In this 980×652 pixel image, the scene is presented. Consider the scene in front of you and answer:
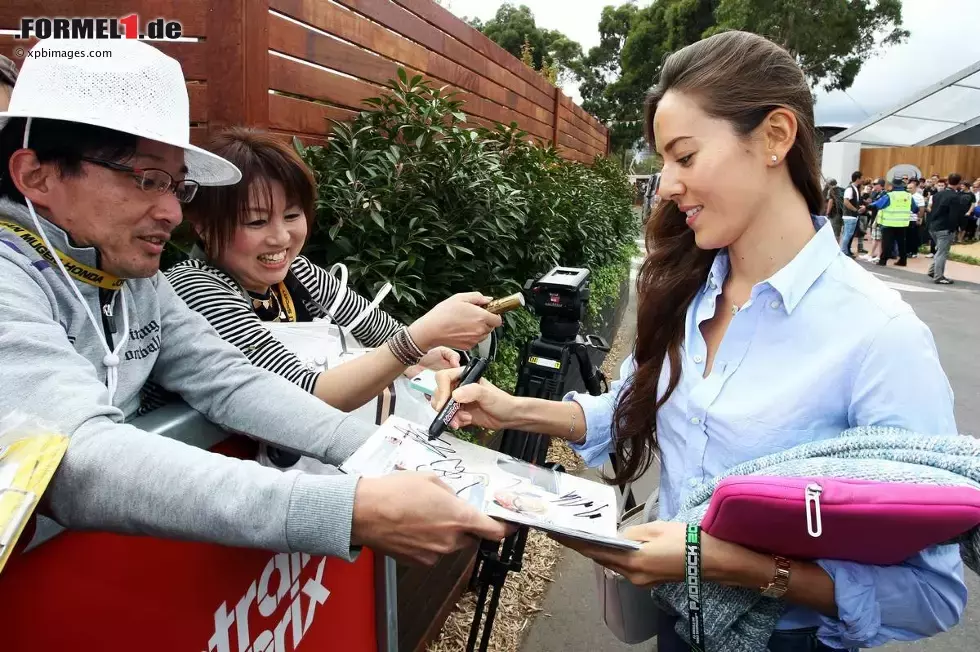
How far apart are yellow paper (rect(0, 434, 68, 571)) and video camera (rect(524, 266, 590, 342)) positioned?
1.90 meters

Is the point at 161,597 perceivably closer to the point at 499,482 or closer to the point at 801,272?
the point at 499,482

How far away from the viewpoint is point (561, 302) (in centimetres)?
258

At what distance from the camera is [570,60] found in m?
42.5

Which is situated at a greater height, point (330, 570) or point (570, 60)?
point (570, 60)

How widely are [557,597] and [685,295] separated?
1.91 meters

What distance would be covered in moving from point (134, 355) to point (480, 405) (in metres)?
0.88

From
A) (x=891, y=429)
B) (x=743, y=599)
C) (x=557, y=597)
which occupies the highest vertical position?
(x=891, y=429)

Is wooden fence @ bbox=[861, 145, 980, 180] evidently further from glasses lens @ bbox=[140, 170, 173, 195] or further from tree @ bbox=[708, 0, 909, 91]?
glasses lens @ bbox=[140, 170, 173, 195]

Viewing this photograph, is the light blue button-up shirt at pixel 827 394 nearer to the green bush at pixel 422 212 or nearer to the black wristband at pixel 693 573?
the black wristband at pixel 693 573

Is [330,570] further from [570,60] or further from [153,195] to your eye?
[570,60]

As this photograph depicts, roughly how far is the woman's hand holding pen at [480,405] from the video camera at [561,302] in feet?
2.64

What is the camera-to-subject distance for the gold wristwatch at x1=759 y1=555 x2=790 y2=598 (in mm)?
1232

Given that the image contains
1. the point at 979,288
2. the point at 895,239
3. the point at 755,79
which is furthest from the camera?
the point at 895,239

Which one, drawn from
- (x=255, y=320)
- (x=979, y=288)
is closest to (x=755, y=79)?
(x=255, y=320)
